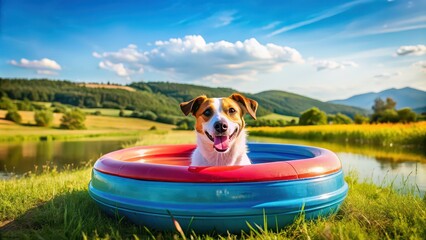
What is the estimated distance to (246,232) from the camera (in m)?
3.88

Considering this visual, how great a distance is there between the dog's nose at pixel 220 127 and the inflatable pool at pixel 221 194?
458 millimetres

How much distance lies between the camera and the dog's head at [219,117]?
13.3 feet

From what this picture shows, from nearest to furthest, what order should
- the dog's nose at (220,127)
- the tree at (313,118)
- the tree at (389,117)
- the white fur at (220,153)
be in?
the dog's nose at (220,127)
the white fur at (220,153)
the tree at (389,117)
the tree at (313,118)

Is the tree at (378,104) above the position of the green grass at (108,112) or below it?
above

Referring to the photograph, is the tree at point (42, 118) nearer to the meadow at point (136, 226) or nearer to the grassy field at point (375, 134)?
the grassy field at point (375, 134)

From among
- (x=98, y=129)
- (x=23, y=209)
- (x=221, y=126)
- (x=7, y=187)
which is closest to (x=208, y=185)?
(x=221, y=126)

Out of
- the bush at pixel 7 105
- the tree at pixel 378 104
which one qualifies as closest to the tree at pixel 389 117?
the tree at pixel 378 104

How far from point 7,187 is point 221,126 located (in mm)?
4518

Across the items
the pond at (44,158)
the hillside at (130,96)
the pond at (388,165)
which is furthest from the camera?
the hillside at (130,96)

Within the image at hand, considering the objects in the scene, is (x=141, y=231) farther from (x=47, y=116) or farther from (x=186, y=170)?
(x=47, y=116)

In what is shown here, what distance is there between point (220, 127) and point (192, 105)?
1.98ft

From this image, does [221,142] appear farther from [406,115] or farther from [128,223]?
[406,115]

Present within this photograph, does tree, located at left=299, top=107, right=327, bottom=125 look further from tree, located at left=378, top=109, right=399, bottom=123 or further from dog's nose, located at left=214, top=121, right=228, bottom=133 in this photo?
dog's nose, located at left=214, top=121, right=228, bottom=133

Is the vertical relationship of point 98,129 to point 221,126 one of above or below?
below
